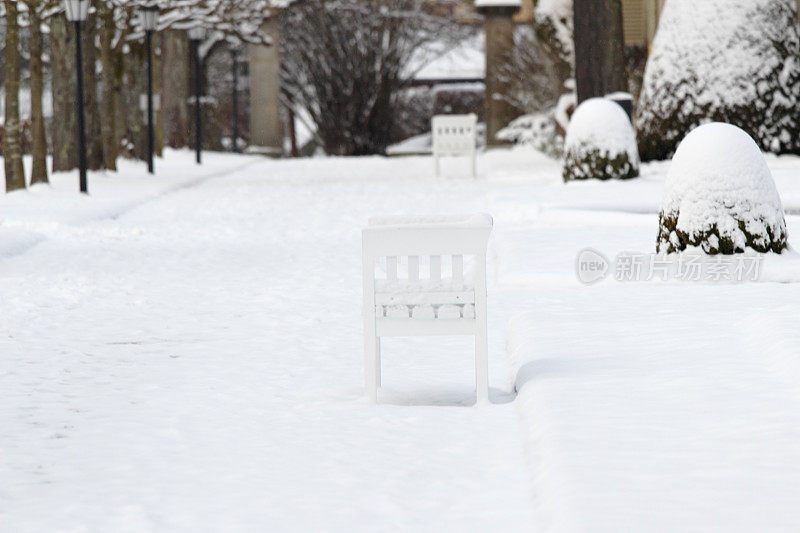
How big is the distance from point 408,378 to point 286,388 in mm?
662

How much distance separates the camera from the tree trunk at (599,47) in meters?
23.5

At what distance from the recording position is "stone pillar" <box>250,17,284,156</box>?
39.7 m

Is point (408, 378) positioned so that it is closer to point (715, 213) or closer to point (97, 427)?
point (97, 427)

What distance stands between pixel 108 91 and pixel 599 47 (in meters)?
9.64

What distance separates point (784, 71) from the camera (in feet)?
69.4

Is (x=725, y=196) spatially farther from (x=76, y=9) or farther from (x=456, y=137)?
(x=456, y=137)

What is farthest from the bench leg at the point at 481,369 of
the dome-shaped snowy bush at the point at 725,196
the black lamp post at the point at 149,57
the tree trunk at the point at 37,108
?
the black lamp post at the point at 149,57

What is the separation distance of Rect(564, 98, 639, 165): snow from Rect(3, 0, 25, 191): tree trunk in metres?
8.02

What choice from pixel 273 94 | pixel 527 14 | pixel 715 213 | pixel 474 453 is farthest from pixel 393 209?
pixel 527 14

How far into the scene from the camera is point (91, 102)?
24344mm

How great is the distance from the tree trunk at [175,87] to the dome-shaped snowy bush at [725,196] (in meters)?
27.7

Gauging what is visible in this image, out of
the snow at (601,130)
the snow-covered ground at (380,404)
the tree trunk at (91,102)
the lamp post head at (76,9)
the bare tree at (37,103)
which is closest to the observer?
the snow-covered ground at (380,404)

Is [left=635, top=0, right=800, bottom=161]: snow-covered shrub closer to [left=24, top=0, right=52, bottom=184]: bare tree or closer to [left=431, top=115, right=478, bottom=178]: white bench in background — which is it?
[left=431, top=115, right=478, bottom=178]: white bench in background

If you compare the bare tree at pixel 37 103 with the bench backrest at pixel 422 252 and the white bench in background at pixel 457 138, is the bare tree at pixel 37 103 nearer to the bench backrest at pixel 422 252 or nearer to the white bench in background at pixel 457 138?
the white bench in background at pixel 457 138
